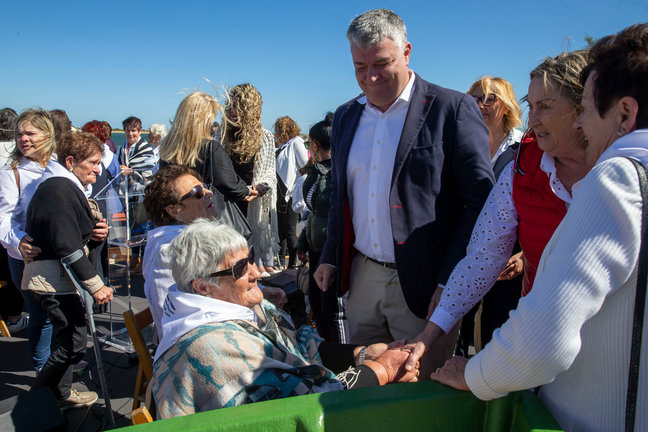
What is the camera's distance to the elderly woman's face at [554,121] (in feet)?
4.98

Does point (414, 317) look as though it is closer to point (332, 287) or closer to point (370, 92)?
point (332, 287)

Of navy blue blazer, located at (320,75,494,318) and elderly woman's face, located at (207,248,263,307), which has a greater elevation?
navy blue blazer, located at (320,75,494,318)

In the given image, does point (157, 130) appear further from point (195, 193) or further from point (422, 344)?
point (422, 344)

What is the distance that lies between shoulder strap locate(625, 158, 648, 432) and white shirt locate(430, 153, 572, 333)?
0.82m

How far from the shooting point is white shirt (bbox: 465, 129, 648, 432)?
841 millimetres

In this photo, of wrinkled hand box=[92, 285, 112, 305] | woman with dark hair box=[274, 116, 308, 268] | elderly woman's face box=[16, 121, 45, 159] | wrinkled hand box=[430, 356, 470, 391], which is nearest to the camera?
wrinkled hand box=[430, 356, 470, 391]

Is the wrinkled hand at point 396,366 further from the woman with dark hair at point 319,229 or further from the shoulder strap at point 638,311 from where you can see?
the shoulder strap at point 638,311

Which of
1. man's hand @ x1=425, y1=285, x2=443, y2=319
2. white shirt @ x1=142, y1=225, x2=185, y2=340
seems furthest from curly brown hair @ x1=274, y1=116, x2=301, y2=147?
man's hand @ x1=425, y1=285, x2=443, y2=319

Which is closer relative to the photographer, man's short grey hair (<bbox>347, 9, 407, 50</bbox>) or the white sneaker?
man's short grey hair (<bbox>347, 9, 407, 50</bbox>)

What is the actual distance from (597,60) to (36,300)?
3.38 meters

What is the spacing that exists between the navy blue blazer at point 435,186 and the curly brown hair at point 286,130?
490 centimetres

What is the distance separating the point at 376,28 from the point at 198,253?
48.3 inches

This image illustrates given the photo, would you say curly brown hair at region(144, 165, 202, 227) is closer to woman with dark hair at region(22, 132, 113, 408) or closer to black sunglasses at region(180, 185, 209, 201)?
black sunglasses at region(180, 185, 209, 201)

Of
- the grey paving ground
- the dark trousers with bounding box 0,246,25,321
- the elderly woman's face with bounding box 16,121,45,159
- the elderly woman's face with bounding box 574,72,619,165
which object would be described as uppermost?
the elderly woman's face with bounding box 16,121,45,159
